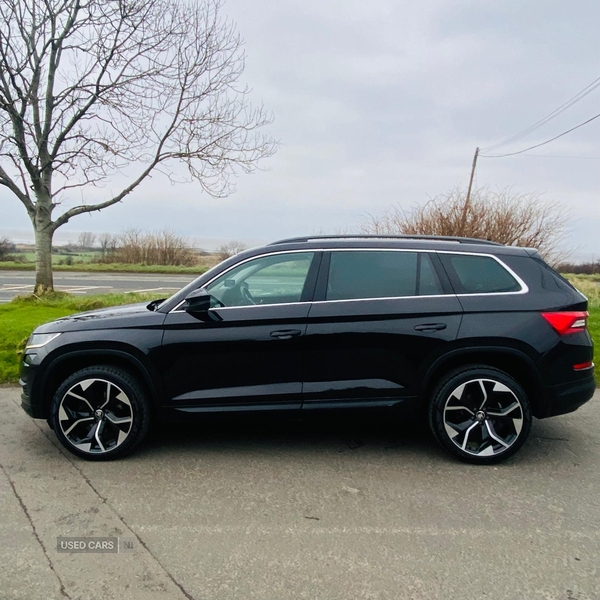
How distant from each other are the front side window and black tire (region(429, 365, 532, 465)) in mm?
1355

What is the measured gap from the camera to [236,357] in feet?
12.1

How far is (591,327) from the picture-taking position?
819 centimetres

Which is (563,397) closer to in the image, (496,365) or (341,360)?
(496,365)

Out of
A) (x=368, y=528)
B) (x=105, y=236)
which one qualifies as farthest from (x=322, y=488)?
(x=105, y=236)

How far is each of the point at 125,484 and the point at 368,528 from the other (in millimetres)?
1664

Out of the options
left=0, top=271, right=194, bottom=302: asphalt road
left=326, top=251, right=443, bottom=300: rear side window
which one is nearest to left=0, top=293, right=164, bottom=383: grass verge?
left=326, top=251, right=443, bottom=300: rear side window

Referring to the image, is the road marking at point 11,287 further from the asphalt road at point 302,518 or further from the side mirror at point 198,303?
the side mirror at point 198,303

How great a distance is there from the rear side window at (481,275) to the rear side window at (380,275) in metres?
0.20

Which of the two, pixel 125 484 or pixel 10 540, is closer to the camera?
pixel 10 540

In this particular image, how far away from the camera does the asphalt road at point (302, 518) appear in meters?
2.35

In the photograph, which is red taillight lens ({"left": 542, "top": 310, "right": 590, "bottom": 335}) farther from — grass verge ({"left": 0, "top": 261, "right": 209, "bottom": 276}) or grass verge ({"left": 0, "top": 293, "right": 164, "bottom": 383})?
grass verge ({"left": 0, "top": 261, "right": 209, "bottom": 276})

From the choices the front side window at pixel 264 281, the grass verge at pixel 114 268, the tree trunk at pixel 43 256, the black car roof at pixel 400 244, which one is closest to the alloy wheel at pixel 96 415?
the front side window at pixel 264 281

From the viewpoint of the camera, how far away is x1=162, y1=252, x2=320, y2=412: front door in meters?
3.67

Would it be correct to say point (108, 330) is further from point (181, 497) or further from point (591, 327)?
point (591, 327)
